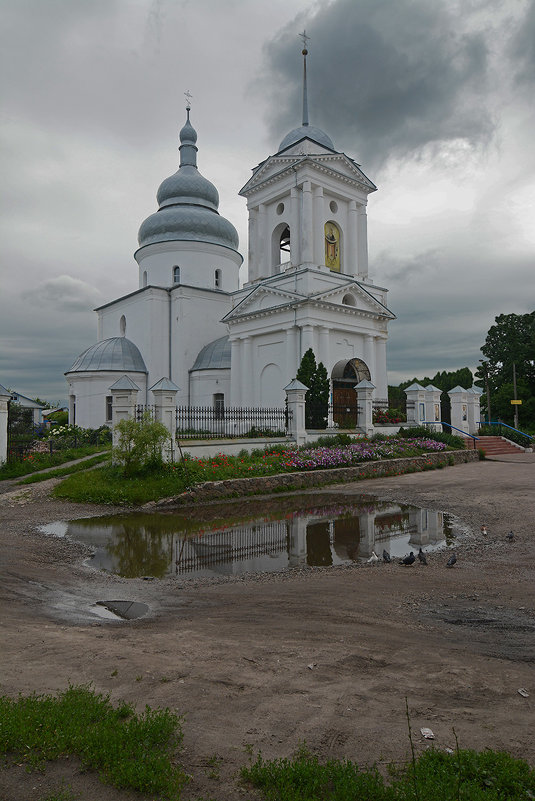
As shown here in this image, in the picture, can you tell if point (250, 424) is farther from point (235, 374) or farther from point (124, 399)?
point (235, 374)

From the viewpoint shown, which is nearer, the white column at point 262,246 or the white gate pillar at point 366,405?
the white gate pillar at point 366,405

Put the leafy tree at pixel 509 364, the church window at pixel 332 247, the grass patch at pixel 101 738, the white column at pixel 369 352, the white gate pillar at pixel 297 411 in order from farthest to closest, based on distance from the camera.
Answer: the leafy tree at pixel 509 364 → the church window at pixel 332 247 → the white column at pixel 369 352 → the white gate pillar at pixel 297 411 → the grass patch at pixel 101 738

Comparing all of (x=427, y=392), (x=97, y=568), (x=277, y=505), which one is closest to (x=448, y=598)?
(x=97, y=568)

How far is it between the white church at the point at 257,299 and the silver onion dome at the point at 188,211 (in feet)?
0.29

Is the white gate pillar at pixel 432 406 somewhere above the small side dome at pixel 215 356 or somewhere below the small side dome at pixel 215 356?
below

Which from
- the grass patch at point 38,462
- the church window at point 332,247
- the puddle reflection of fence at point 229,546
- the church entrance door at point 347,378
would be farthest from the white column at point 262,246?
the puddle reflection of fence at point 229,546

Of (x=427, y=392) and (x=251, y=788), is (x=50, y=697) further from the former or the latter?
(x=427, y=392)

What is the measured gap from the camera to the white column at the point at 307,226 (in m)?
24.9

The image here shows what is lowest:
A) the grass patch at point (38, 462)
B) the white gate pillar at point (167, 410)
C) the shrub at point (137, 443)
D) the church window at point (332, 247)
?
the grass patch at point (38, 462)

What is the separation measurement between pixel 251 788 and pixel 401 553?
5.57 metres

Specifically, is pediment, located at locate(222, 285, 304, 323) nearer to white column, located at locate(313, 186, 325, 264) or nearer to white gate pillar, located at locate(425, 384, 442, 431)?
white column, located at locate(313, 186, 325, 264)

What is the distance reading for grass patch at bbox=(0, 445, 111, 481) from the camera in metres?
14.9

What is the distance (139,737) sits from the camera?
268 centimetres

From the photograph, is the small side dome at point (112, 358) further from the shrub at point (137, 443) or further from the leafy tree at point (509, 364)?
the leafy tree at point (509, 364)
